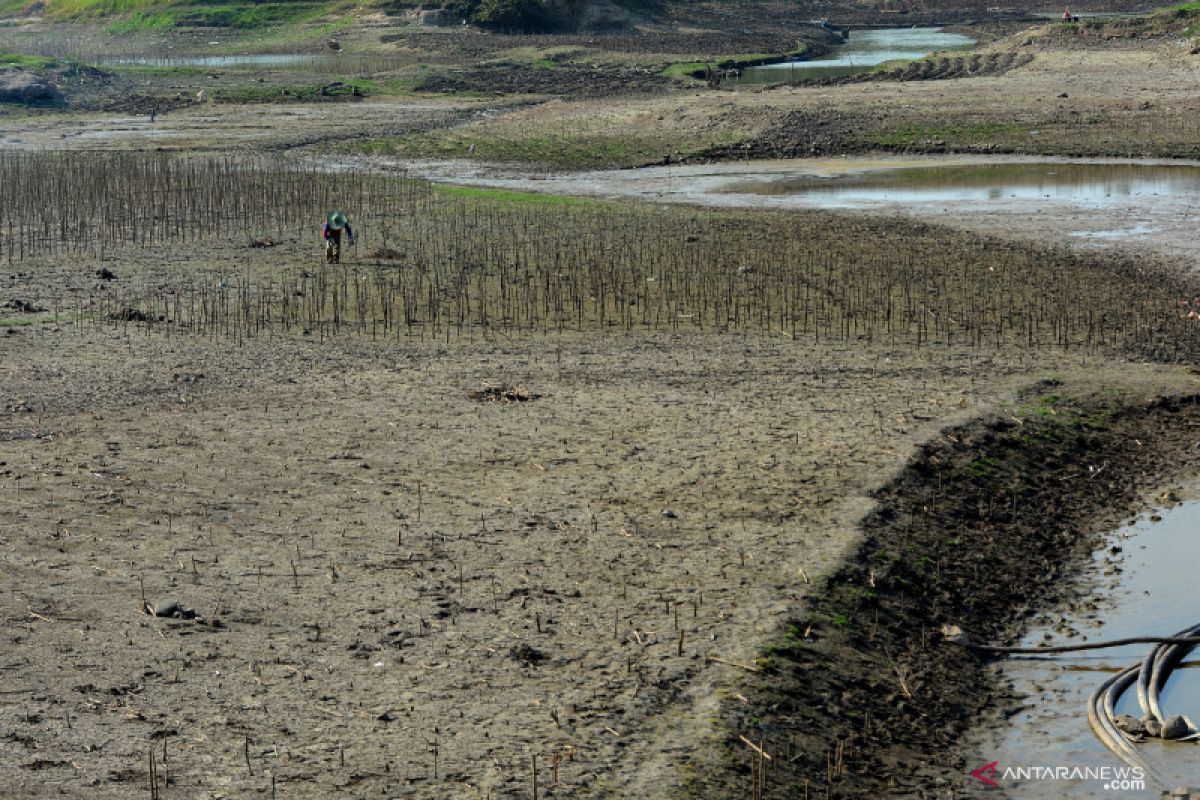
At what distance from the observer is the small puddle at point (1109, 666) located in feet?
29.3

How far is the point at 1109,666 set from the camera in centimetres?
1034

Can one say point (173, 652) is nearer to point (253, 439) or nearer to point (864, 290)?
point (253, 439)

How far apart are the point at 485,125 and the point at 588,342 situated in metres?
26.0

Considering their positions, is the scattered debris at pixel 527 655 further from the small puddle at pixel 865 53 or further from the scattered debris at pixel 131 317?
the small puddle at pixel 865 53

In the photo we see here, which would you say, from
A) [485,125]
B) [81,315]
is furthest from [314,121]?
[81,315]

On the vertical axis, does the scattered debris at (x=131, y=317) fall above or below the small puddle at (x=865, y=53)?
below

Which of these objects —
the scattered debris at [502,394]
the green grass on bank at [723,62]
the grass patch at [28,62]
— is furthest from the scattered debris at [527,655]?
the grass patch at [28,62]

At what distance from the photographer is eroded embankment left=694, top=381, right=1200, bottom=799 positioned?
880 cm

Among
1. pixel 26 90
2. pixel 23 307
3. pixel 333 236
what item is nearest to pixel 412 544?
pixel 23 307

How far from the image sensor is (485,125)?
142 feet

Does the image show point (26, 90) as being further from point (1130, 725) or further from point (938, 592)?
point (1130, 725)

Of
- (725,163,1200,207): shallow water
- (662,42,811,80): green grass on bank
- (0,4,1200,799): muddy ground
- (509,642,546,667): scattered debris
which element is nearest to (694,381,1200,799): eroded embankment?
(0,4,1200,799): muddy ground

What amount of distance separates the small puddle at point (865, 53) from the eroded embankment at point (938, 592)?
40808 mm

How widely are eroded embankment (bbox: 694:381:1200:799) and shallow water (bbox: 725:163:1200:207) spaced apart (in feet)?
46.6
